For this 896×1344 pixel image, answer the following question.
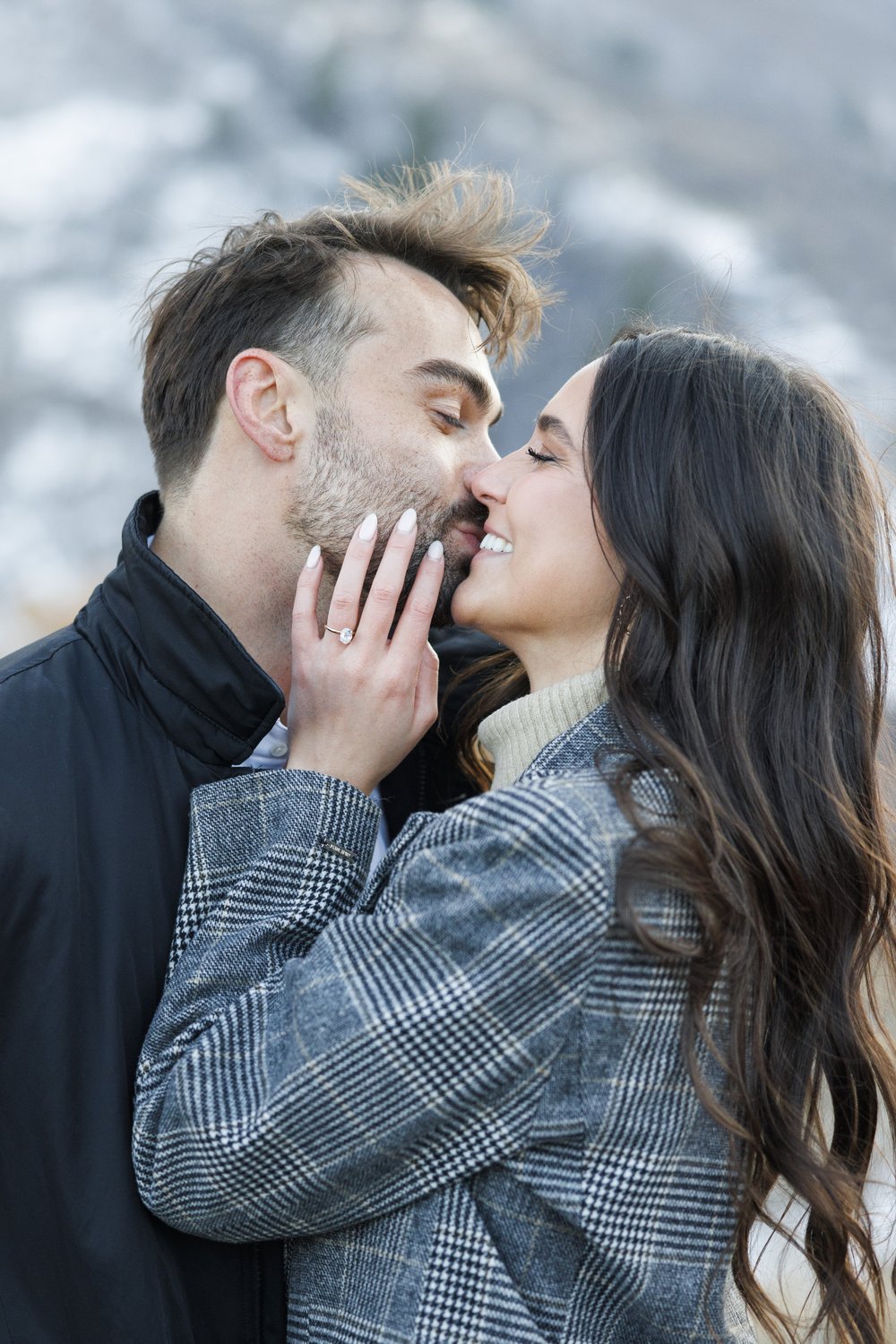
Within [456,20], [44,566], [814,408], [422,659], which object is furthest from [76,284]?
[814,408]

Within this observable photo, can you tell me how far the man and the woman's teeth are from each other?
0.19 meters

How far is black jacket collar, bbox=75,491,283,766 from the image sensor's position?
209 centimetres

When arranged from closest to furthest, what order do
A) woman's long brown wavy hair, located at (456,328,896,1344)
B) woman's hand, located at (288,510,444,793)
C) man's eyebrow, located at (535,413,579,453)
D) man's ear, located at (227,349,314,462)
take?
1. woman's long brown wavy hair, located at (456,328,896,1344)
2. woman's hand, located at (288,510,444,793)
3. man's eyebrow, located at (535,413,579,453)
4. man's ear, located at (227,349,314,462)

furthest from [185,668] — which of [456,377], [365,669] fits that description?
[456,377]

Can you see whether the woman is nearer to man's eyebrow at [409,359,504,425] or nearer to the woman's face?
the woman's face

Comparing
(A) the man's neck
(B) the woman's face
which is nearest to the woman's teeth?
(B) the woman's face

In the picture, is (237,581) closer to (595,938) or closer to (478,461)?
(478,461)

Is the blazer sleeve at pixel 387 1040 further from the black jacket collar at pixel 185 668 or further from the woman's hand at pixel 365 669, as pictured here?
the black jacket collar at pixel 185 668

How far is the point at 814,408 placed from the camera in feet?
6.79

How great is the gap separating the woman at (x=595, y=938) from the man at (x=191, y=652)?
0.33 ft

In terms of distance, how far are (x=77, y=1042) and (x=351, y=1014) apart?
20.0 inches

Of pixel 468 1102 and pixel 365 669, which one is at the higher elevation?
pixel 365 669

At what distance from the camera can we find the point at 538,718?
209 centimetres

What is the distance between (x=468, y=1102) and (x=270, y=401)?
1.59m
